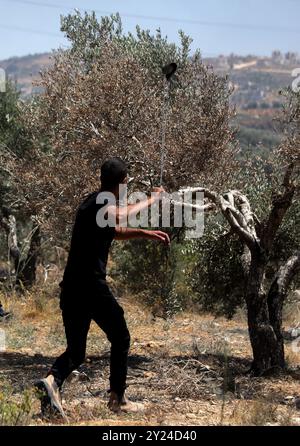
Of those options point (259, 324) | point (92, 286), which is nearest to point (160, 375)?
point (259, 324)

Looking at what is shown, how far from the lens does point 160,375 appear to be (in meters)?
8.47

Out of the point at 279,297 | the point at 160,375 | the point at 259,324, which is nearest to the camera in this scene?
the point at 160,375

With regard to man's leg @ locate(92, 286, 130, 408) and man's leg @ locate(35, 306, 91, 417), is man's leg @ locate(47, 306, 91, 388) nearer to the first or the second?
man's leg @ locate(35, 306, 91, 417)

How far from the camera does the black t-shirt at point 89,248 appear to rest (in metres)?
5.76

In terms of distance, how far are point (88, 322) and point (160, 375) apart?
9.19 feet

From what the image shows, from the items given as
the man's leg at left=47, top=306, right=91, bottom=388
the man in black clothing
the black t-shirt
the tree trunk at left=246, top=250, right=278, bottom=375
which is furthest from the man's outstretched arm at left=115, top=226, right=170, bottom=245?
the tree trunk at left=246, top=250, right=278, bottom=375

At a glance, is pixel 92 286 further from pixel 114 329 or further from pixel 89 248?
pixel 114 329

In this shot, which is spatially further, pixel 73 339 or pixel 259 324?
pixel 259 324

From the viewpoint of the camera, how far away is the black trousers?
5824 millimetres
